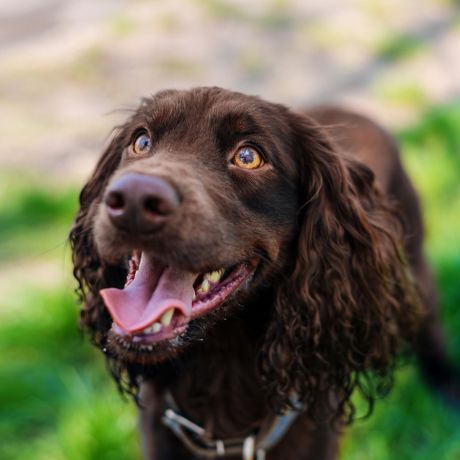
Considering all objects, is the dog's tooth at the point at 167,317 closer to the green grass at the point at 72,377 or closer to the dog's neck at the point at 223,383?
the dog's neck at the point at 223,383

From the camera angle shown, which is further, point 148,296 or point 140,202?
point 148,296

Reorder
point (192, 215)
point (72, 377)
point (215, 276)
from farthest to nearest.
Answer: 1. point (72, 377)
2. point (215, 276)
3. point (192, 215)

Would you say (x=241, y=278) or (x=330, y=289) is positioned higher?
(x=241, y=278)

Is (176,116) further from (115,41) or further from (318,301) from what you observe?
(115,41)

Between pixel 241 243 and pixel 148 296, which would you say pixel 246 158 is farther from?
pixel 148 296

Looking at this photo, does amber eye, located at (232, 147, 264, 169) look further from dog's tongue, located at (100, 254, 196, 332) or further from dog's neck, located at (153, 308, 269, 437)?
dog's neck, located at (153, 308, 269, 437)

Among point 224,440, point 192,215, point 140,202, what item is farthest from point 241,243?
point 224,440

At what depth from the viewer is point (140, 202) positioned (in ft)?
5.55

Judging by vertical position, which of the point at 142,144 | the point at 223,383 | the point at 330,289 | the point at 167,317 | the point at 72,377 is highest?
the point at 142,144

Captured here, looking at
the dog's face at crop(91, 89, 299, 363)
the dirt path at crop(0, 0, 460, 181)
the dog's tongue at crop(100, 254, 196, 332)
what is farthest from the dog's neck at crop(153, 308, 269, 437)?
the dirt path at crop(0, 0, 460, 181)

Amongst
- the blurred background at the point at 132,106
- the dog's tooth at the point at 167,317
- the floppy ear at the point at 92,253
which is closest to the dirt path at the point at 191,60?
the blurred background at the point at 132,106

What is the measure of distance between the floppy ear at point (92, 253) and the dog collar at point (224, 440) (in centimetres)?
39

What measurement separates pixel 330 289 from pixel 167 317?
665mm

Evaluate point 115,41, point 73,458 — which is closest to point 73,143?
point 115,41
